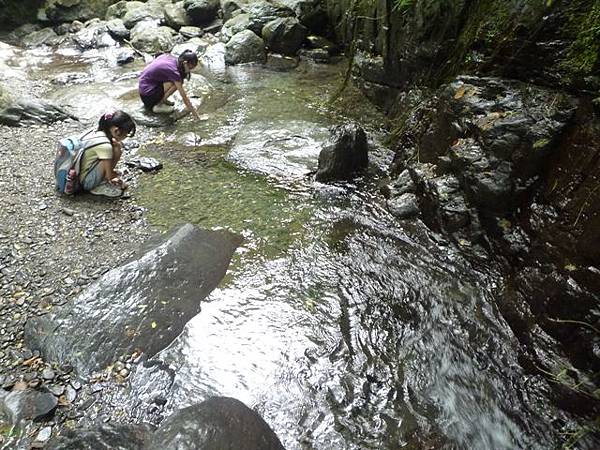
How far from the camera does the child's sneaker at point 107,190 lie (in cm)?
548

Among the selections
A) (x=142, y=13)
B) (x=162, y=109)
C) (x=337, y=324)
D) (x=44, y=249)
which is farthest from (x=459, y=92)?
(x=142, y=13)

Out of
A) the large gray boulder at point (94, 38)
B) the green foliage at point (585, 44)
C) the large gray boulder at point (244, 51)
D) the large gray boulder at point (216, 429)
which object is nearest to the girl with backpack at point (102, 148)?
the large gray boulder at point (216, 429)

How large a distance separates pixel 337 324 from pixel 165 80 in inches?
251

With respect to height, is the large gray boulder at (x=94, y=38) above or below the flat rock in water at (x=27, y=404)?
below

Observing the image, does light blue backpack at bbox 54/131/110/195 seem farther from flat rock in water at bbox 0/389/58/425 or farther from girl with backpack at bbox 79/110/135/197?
flat rock in water at bbox 0/389/58/425

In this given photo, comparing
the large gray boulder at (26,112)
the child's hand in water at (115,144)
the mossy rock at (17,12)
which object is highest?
the child's hand in water at (115,144)

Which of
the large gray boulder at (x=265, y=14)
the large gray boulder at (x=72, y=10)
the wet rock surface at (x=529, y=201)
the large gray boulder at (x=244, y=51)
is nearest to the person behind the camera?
the wet rock surface at (x=529, y=201)

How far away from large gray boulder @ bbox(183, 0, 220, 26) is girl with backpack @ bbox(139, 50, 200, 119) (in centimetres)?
846

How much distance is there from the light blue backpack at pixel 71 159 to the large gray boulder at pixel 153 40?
9.38 meters

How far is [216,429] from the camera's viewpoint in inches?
105

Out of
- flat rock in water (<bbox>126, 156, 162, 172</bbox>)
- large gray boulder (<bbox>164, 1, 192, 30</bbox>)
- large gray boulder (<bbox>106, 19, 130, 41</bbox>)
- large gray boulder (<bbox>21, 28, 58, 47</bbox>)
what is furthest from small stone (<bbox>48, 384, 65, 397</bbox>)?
large gray boulder (<bbox>21, 28, 58, 47</bbox>)

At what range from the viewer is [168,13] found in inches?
601

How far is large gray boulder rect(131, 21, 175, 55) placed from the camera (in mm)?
13312

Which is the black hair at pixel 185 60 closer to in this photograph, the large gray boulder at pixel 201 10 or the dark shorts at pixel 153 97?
the dark shorts at pixel 153 97
